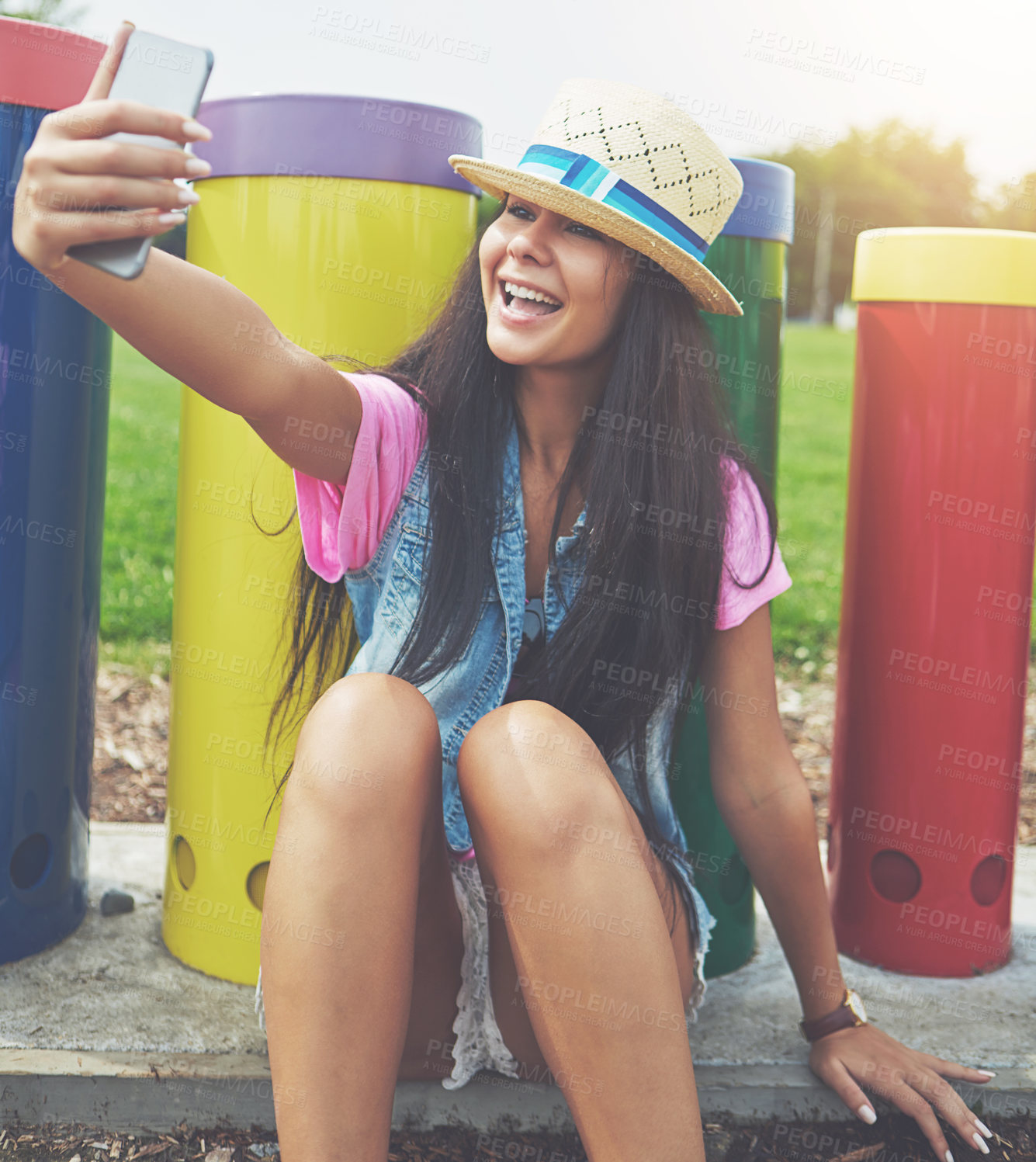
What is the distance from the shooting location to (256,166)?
216 centimetres

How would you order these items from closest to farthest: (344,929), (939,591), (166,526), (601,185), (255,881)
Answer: (344,929), (601,185), (255,881), (939,591), (166,526)

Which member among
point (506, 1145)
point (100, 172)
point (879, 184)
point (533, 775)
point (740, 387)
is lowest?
point (506, 1145)

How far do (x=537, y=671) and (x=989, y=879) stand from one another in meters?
1.18

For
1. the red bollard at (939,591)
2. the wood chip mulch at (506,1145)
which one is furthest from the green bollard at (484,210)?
the wood chip mulch at (506,1145)

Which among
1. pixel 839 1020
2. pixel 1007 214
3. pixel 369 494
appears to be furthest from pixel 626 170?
pixel 1007 214

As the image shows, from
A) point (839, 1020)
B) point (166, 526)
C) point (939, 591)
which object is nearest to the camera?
point (839, 1020)

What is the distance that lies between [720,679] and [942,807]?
71 centimetres

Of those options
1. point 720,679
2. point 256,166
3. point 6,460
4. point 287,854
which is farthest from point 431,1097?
point 256,166

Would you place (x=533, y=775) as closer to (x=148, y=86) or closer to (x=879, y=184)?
(x=148, y=86)

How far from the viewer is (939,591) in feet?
8.05

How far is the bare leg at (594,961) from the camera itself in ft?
5.18

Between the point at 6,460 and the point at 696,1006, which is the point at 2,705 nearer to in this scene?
the point at 6,460

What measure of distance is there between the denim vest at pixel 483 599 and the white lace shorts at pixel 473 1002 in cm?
9

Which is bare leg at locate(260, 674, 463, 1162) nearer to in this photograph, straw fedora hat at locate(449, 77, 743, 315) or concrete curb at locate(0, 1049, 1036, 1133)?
concrete curb at locate(0, 1049, 1036, 1133)
